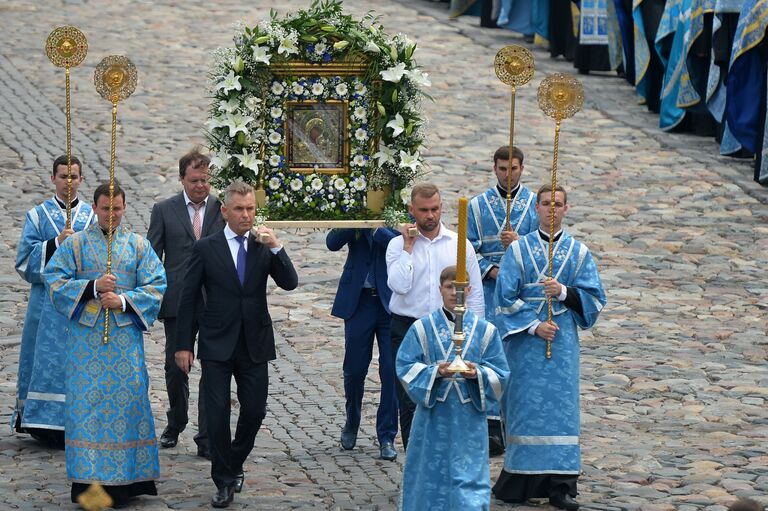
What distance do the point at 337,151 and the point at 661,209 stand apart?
7884mm

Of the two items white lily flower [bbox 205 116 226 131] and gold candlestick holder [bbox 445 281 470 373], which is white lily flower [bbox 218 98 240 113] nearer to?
white lily flower [bbox 205 116 226 131]

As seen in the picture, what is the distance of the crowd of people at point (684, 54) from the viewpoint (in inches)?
773

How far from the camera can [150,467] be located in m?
10.3

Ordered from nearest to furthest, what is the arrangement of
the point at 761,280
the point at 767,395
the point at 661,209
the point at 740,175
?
the point at 767,395
the point at 761,280
the point at 661,209
the point at 740,175

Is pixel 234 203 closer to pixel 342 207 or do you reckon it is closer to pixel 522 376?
pixel 342 207

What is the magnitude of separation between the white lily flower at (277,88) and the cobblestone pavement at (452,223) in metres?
2.38

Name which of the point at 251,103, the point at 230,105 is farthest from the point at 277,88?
the point at 230,105

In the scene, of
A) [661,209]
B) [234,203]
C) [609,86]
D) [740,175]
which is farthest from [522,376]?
[609,86]

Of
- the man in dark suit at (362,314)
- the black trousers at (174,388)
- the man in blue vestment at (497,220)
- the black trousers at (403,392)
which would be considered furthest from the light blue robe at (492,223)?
the black trousers at (174,388)

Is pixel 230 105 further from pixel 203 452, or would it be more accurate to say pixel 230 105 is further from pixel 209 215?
pixel 203 452

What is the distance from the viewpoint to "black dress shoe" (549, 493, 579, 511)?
10.2m

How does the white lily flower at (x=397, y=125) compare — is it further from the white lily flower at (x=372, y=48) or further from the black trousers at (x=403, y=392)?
the black trousers at (x=403, y=392)

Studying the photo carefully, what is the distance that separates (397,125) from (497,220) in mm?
1096

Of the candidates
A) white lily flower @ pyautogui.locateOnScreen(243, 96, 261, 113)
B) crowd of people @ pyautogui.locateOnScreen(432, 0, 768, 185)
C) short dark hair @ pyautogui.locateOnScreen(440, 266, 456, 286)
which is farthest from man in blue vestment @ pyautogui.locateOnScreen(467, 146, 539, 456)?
crowd of people @ pyautogui.locateOnScreen(432, 0, 768, 185)
